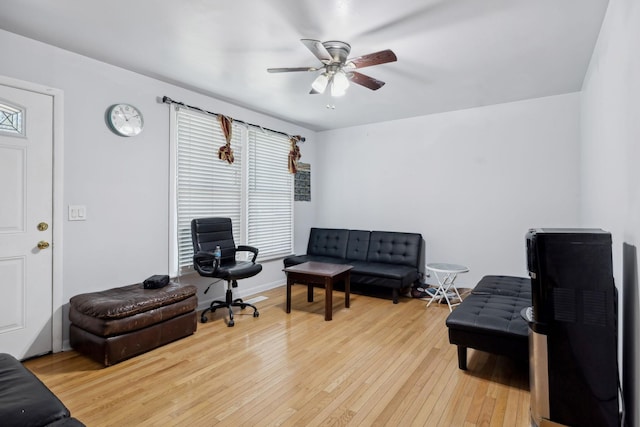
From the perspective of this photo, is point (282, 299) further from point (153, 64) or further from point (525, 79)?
point (525, 79)

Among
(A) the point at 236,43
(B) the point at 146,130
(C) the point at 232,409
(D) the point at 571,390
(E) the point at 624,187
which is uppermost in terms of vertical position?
(A) the point at 236,43

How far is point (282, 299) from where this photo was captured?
4484 mm

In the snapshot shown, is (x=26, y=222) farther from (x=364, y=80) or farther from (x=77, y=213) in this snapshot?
(x=364, y=80)

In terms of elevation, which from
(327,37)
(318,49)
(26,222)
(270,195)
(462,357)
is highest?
(327,37)

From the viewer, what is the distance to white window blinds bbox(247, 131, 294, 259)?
15.6 ft

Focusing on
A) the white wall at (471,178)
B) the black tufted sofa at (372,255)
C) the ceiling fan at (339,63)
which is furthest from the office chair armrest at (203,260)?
the white wall at (471,178)

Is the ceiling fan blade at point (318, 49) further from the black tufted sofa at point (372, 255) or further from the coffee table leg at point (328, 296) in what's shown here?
the black tufted sofa at point (372, 255)

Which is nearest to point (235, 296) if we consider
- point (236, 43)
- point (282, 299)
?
point (282, 299)

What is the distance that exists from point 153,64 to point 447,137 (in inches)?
146

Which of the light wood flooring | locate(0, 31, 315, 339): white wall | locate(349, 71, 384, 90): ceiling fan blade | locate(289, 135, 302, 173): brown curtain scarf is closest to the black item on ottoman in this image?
the light wood flooring

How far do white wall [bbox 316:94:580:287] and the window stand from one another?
45.1 inches

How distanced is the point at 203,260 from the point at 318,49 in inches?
96.4

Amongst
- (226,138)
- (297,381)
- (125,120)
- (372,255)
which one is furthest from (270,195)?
(297,381)

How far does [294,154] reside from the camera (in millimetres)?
5395
